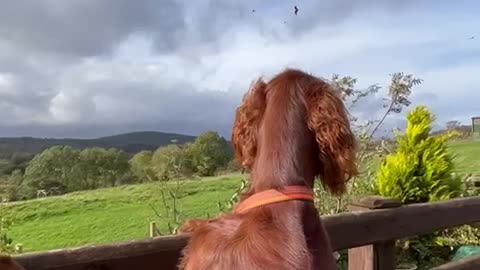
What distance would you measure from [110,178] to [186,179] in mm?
688

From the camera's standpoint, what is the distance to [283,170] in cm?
203

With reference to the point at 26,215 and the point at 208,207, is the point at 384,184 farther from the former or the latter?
the point at 26,215

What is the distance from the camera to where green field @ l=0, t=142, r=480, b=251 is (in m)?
5.82

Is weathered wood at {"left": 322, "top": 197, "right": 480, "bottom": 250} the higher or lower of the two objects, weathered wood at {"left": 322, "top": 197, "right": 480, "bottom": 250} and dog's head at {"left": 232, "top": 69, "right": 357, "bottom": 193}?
the lower

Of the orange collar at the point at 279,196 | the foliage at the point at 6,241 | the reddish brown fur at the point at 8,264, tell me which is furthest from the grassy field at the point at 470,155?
the reddish brown fur at the point at 8,264

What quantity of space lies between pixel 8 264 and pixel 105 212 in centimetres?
501

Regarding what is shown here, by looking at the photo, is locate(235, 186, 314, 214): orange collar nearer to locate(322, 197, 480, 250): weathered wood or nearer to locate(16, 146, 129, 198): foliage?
locate(322, 197, 480, 250): weathered wood

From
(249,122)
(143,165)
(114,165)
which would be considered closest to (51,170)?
(114,165)

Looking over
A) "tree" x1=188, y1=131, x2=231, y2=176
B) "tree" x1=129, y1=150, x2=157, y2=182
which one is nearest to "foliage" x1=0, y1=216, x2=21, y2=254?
"tree" x1=129, y1=150, x2=157, y2=182

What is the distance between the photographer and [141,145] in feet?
18.9

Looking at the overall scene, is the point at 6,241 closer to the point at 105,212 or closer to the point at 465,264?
the point at 105,212

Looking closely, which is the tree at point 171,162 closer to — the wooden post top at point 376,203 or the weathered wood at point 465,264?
the wooden post top at point 376,203

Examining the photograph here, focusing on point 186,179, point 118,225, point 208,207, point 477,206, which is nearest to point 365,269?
point 477,206

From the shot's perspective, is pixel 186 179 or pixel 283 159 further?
pixel 186 179
